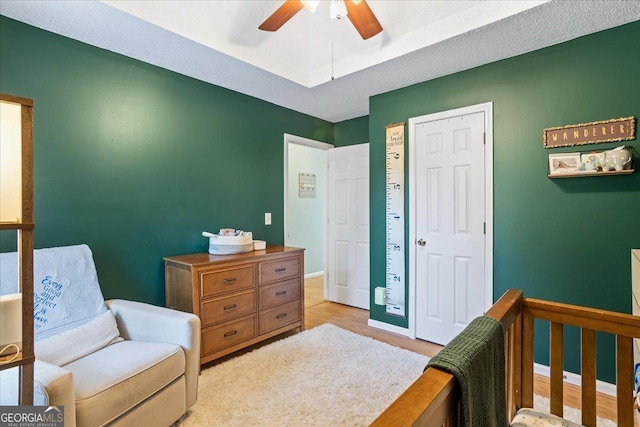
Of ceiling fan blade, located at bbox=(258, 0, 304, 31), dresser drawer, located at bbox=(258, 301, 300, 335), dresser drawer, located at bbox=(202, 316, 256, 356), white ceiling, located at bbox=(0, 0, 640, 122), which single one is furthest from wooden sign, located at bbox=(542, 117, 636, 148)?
dresser drawer, located at bbox=(202, 316, 256, 356)

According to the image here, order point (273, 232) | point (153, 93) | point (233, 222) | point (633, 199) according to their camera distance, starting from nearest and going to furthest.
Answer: point (633, 199), point (153, 93), point (233, 222), point (273, 232)

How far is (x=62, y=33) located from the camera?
2096 millimetres

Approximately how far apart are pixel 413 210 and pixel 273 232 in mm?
1506

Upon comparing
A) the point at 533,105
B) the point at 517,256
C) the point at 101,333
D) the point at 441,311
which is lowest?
the point at 441,311

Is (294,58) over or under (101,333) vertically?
over

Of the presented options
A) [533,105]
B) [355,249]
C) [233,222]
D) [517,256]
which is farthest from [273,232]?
[533,105]

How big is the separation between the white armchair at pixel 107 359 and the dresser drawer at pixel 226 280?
0.43m

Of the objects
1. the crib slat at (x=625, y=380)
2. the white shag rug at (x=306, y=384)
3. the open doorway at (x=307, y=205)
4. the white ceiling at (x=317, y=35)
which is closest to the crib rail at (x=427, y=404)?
the crib slat at (x=625, y=380)

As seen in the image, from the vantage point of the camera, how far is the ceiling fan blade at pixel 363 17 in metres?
1.75

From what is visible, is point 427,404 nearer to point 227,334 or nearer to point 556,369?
point 556,369

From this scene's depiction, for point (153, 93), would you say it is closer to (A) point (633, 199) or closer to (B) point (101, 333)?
(B) point (101, 333)

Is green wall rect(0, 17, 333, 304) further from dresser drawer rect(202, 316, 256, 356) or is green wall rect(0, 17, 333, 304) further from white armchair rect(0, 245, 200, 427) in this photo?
dresser drawer rect(202, 316, 256, 356)

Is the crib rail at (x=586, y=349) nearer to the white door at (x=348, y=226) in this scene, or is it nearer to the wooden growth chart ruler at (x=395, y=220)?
the wooden growth chart ruler at (x=395, y=220)

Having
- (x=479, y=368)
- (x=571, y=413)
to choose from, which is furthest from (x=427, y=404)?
(x=571, y=413)
